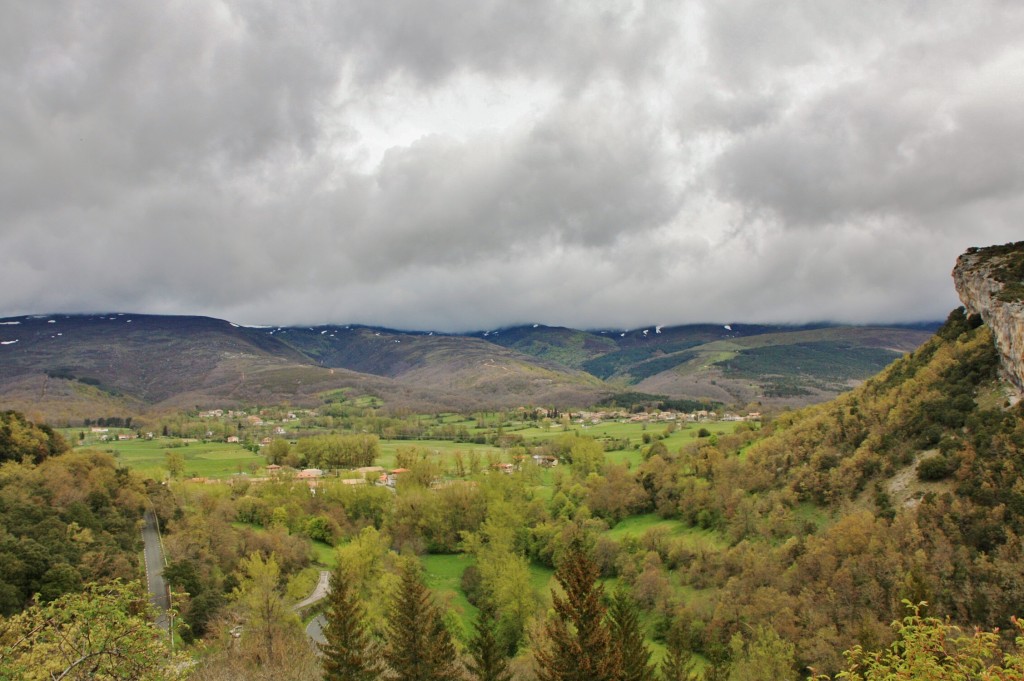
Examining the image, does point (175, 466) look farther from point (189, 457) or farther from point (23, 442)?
point (23, 442)

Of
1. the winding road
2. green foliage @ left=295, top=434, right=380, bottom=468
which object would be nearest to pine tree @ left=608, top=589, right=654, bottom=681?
the winding road

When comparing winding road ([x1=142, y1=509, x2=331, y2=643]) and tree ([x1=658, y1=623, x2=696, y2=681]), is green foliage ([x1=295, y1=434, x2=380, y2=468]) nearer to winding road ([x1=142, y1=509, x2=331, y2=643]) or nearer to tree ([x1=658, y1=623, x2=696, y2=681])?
winding road ([x1=142, y1=509, x2=331, y2=643])

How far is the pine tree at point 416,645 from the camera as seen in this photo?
118 ft

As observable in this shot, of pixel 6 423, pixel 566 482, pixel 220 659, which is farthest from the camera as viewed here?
pixel 566 482

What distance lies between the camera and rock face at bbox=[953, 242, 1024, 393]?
44.8 m

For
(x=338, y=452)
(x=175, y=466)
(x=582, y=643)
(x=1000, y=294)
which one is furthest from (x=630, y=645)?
(x=338, y=452)

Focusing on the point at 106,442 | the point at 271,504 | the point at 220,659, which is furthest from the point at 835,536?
the point at 106,442

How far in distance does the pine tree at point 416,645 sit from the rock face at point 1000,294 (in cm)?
4850

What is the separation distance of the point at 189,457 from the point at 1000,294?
146 metres

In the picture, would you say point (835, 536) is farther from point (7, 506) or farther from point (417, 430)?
point (417, 430)

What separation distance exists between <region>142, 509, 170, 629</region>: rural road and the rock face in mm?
70897

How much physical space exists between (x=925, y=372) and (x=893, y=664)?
5840cm

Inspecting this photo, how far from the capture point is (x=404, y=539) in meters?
80.8

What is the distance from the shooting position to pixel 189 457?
130250 mm
